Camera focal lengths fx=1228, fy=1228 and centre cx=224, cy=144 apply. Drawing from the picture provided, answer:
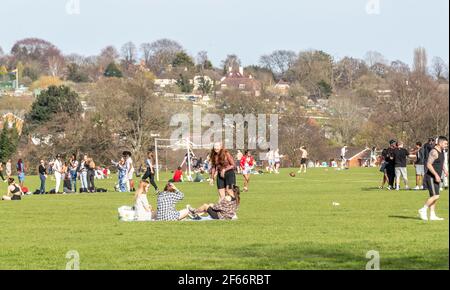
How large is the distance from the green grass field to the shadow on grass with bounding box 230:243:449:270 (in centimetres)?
1

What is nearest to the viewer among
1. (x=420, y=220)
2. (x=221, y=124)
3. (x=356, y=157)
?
(x=420, y=220)

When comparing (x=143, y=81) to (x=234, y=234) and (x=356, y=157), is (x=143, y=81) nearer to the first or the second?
(x=356, y=157)

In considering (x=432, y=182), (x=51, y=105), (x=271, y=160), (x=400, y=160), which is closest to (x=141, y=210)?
(x=432, y=182)

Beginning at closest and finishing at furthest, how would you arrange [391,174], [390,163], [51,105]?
[390,163] < [391,174] < [51,105]

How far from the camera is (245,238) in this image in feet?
74.4

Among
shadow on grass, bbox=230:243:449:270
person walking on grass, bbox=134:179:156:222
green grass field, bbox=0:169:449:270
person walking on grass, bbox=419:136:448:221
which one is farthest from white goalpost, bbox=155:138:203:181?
shadow on grass, bbox=230:243:449:270

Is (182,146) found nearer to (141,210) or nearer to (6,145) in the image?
(6,145)

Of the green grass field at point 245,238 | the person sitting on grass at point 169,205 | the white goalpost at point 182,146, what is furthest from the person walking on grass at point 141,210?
the white goalpost at point 182,146

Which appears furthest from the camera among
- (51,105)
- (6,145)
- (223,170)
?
(51,105)

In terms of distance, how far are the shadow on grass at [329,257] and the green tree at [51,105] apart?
102 meters

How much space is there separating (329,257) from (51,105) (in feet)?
345

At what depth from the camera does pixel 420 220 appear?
26531 mm
